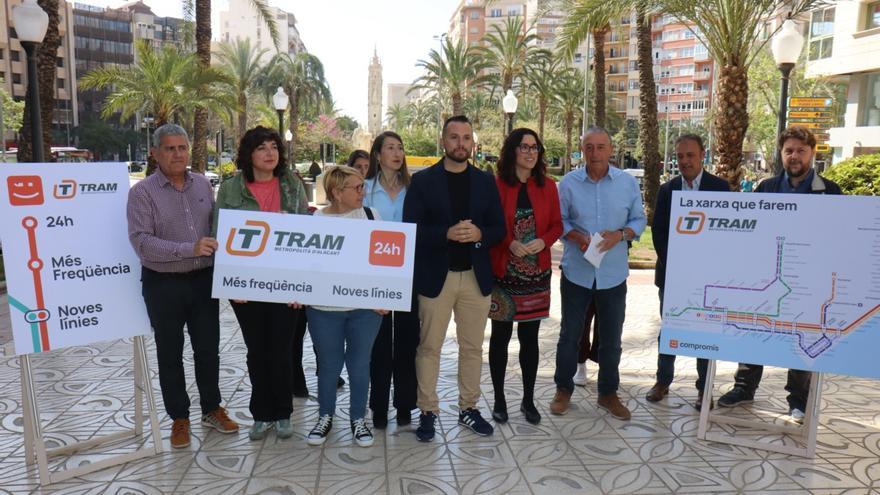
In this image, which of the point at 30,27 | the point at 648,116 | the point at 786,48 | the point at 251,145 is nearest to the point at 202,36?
the point at 30,27

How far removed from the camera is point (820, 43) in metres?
28.3

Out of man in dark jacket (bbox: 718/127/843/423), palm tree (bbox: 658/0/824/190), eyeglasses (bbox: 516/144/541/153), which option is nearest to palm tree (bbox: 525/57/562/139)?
palm tree (bbox: 658/0/824/190)

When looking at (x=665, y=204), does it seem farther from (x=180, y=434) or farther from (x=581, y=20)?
(x=581, y=20)

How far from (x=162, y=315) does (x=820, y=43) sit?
32.5 meters

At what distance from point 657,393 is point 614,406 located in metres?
0.49

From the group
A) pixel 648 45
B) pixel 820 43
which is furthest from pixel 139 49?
pixel 820 43

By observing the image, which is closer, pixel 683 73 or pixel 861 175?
pixel 861 175

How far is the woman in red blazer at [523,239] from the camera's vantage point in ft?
13.5

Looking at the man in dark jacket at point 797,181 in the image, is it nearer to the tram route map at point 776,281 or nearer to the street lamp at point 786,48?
the tram route map at point 776,281

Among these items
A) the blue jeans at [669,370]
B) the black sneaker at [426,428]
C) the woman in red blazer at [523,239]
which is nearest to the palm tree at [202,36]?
the woman in red blazer at [523,239]

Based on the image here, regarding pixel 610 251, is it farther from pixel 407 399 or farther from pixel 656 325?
pixel 656 325

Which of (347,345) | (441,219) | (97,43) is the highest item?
(97,43)

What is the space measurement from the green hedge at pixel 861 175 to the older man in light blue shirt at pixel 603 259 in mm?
8485

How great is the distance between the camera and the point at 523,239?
164 inches
